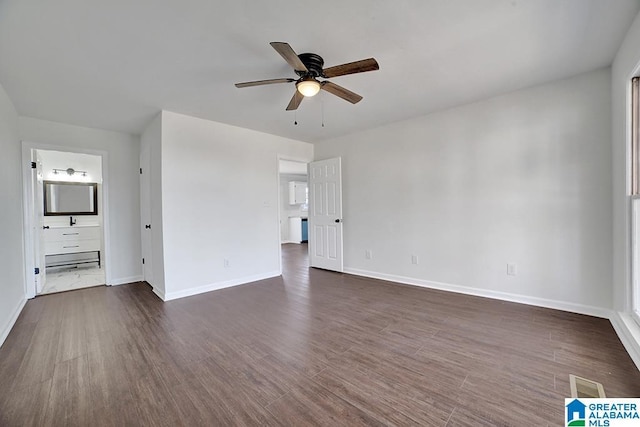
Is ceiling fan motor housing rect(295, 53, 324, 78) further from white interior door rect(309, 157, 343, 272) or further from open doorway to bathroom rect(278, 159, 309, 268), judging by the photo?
open doorway to bathroom rect(278, 159, 309, 268)

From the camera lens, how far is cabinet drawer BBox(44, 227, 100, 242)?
5.12 meters

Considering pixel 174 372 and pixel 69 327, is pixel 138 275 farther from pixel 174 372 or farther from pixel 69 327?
pixel 174 372

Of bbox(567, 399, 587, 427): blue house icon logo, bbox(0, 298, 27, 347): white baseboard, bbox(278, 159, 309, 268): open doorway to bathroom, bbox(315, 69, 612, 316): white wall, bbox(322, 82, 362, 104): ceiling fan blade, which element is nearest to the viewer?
bbox(567, 399, 587, 427): blue house icon logo

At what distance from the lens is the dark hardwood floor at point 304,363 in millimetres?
1565

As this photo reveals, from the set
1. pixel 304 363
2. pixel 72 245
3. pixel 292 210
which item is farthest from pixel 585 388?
pixel 292 210

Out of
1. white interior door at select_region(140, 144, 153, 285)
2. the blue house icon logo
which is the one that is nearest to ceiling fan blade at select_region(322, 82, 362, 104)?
the blue house icon logo

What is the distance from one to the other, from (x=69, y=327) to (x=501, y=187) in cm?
506

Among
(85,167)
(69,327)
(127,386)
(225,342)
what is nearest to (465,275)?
(225,342)

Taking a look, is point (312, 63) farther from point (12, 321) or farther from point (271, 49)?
point (12, 321)

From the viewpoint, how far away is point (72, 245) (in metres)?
5.35

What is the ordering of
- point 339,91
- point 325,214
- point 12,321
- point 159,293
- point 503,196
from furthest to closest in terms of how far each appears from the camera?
point 325,214 < point 159,293 < point 503,196 < point 12,321 < point 339,91

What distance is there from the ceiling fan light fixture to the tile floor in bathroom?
4598 millimetres

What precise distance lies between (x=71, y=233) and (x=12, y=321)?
310cm

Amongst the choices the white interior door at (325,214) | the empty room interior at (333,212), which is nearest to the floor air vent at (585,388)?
the empty room interior at (333,212)
